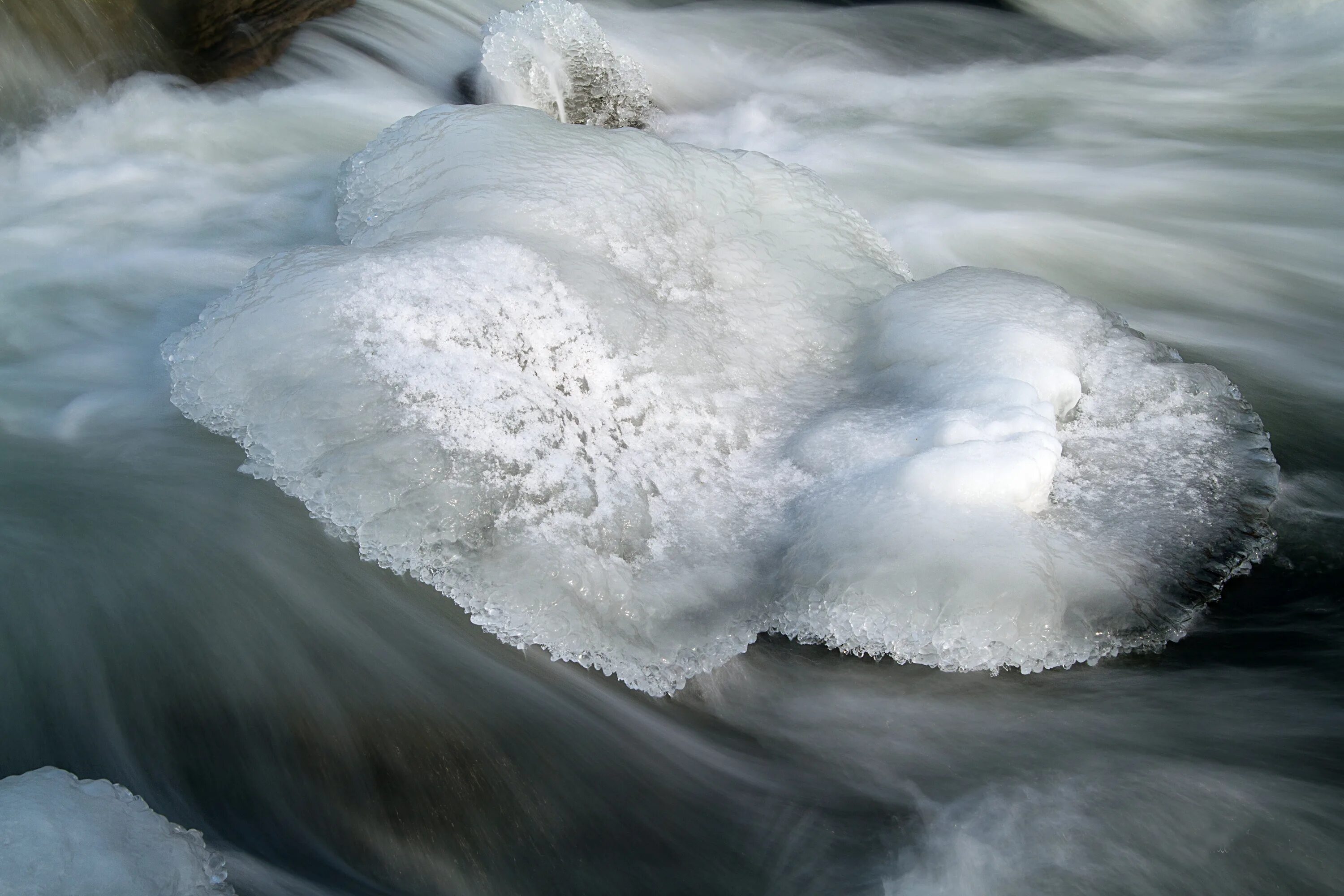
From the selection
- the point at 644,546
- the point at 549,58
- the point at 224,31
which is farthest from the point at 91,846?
the point at 224,31

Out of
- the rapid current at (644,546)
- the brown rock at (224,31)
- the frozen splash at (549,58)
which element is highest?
the brown rock at (224,31)

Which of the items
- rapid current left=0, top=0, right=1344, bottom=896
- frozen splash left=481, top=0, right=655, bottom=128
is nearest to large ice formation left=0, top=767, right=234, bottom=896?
rapid current left=0, top=0, right=1344, bottom=896

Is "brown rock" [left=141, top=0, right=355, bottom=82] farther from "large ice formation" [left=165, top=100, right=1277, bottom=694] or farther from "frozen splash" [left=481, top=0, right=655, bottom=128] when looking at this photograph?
"large ice formation" [left=165, top=100, right=1277, bottom=694]

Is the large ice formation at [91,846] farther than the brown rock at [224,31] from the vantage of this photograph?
No

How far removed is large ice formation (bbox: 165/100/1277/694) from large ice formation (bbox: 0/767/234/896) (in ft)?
1.95

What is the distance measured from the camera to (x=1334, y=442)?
3051 mm

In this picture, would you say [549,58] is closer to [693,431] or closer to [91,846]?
[693,431]

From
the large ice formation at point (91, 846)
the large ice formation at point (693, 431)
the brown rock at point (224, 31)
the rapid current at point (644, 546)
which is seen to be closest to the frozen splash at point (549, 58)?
the brown rock at point (224, 31)

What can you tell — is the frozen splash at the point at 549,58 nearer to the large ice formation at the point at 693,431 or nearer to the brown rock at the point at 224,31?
the brown rock at the point at 224,31

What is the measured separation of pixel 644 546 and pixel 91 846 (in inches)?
43.1

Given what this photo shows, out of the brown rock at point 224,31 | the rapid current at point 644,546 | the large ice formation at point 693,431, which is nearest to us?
the rapid current at point 644,546

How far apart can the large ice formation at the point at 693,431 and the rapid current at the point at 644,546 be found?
10mm

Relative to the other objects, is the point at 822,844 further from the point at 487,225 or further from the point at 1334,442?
the point at 1334,442

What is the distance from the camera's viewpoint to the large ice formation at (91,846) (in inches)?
60.9
